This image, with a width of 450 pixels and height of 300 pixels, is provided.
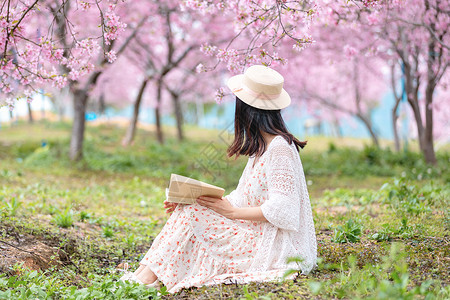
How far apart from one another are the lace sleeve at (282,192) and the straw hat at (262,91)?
0.30 m

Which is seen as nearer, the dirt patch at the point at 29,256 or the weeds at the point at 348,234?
the dirt patch at the point at 29,256

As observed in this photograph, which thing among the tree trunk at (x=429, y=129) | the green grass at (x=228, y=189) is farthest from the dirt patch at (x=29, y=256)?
the tree trunk at (x=429, y=129)

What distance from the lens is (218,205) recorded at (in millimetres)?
2863

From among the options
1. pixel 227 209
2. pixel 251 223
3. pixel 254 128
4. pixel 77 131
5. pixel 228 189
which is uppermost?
pixel 254 128

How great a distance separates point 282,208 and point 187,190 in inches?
22.9

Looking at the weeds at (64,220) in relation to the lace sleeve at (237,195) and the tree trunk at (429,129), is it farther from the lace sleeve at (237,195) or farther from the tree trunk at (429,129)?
the tree trunk at (429,129)

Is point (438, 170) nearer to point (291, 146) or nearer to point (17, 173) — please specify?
point (291, 146)

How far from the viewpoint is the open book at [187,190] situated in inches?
106

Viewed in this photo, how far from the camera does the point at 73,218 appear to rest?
4.70 metres

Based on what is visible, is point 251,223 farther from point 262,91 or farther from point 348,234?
point 348,234

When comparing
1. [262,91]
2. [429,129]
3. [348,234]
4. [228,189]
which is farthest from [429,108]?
[262,91]

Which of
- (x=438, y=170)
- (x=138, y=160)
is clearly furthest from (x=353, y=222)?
(x=138, y=160)

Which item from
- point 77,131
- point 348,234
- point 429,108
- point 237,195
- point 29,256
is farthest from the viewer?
point 77,131

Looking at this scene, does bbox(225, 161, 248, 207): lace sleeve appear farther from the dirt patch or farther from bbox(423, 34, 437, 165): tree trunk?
bbox(423, 34, 437, 165): tree trunk
